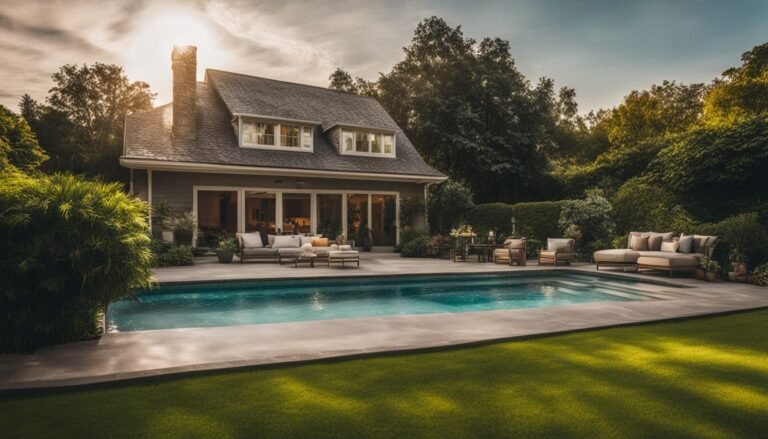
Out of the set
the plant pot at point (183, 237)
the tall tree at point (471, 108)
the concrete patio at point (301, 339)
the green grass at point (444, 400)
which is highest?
the tall tree at point (471, 108)

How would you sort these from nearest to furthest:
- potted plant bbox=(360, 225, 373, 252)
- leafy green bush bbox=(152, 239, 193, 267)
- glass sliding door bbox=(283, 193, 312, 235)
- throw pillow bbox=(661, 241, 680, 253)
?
1. throw pillow bbox=(661, 241, 680, 253)
2. leafy green bush bbox=(152, 239, 193, 267)
3. glass sliding door bbox=(283, 193, 312, 235)
4. potted plant bbox=(360, 225, 373, 252)

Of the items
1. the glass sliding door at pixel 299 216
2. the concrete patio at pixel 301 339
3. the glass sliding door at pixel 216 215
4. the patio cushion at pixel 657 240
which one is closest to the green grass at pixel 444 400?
the concrete patio at pixel 301 339

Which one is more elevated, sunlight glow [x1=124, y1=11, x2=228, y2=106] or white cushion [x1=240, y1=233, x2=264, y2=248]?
sunlight glow [x1=124, y1=11, x2=228, y2=106]

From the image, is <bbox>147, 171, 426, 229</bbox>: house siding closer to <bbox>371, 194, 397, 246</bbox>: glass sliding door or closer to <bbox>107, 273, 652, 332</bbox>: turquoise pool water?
<bbox>371, 194, 397, 246</bbox>: glass sliding door

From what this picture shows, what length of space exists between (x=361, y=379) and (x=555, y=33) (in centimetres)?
1392

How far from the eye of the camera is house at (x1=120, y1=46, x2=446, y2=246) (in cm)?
1442

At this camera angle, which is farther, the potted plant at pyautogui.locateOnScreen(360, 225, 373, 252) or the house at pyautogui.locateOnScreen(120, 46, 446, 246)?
the potted plant at pyautogui.locateOnScreen(360, 225, 373, 252)

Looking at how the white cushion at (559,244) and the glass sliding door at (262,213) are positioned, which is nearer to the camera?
the white cushion at (559,244)

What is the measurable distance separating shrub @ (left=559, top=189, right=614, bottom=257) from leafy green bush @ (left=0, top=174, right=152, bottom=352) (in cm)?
1244

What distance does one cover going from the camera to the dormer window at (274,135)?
16.2 meters

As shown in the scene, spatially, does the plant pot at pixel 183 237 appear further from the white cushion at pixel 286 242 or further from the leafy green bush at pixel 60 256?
the leafy green bush at pixel 60 256

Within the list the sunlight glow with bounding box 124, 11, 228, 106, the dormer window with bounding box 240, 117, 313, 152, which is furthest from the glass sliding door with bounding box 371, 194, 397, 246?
the sunlight glow with bounding box 124, 11, 228, 106

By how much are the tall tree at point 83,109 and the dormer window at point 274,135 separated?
17.9 meters

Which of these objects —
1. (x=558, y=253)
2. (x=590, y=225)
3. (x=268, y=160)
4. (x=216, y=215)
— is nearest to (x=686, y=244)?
(x=558, y=253)
